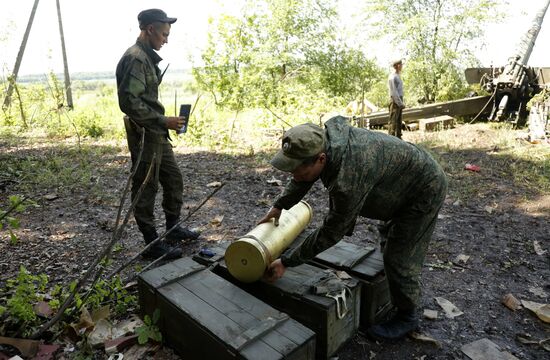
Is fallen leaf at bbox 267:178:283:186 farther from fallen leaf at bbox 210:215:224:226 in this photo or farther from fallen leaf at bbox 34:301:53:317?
fallen leaf at bbox 34:301:53:317

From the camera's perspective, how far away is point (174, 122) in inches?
141

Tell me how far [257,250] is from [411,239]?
1.05m

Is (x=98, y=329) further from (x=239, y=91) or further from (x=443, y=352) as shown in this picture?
(x=239, y=91)

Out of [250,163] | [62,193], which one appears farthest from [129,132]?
[250,163]

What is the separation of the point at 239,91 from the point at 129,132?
545 cm

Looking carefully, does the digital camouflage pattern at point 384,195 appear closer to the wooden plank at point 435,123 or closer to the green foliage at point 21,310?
the green foliage at point 21,310

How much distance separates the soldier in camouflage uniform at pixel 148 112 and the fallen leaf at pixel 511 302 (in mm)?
2895

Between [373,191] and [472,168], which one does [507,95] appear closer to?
[472,168]

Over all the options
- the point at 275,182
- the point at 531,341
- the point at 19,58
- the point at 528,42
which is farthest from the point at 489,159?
the point at 19,58

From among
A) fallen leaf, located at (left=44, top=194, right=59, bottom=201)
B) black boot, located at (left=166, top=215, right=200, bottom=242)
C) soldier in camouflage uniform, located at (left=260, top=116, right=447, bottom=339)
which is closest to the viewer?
soldier in camouflage uniform, located at (left=260, top=116, right=447, bottom=339)

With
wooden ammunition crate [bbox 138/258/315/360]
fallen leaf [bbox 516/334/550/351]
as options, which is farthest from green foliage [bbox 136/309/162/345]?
fallen leaf [bbox 516/334/550/351]

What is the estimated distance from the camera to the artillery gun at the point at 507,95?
32.9 feet

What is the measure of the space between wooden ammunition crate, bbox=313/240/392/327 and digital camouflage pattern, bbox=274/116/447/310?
14 cm

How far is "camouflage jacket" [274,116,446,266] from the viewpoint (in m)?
2.12
